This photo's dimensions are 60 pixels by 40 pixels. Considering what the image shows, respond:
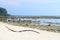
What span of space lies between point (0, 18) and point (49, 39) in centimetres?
1108

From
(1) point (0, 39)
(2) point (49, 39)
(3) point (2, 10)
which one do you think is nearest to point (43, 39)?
(2) point (49, 39)

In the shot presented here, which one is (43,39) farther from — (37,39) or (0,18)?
(0,18)

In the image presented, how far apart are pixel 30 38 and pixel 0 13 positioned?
1476cm

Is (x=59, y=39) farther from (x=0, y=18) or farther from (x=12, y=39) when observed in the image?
(x=0, y=18)

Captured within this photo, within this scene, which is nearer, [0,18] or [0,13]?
[0,18]

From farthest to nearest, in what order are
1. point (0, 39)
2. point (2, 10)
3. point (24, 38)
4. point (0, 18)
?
point (2, 10) → point (0, 18) → point (24, 38) → point (0, 39)

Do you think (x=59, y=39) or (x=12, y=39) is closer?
(x=12, y=39)

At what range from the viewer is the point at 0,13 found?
2127 cm

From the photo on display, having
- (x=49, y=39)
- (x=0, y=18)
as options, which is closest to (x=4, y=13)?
(x=0, y=18)

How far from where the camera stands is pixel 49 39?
6.97m

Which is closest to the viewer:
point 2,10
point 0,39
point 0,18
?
point 0,39

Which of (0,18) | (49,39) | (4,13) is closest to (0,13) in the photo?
(4,13)

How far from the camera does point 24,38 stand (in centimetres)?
678

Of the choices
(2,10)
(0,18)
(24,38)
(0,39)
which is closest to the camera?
(0,39)
